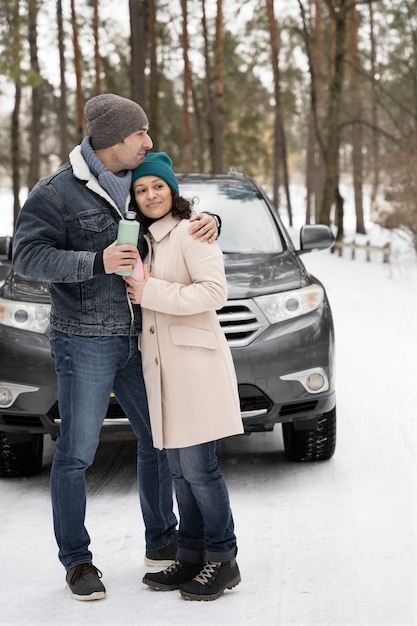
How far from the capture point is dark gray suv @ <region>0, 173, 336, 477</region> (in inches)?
218

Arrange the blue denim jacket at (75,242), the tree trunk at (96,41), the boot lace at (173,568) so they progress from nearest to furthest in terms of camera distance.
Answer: the blue denim jacket at (75,242) < the boot lace at (173,568) < the tree trunk at (96,41)

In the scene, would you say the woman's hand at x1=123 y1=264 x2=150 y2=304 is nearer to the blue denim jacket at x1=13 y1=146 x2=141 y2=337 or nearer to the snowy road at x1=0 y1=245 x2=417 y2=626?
the blue denim jacket at x1=13 y1=146 x2=141 y2=337

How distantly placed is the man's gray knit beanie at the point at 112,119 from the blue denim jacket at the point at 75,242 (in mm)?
131

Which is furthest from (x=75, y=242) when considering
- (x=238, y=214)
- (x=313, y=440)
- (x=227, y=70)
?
(x=227, y=70)

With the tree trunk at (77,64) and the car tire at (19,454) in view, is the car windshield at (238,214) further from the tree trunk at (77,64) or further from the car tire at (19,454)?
the tree trunk at (77,64)

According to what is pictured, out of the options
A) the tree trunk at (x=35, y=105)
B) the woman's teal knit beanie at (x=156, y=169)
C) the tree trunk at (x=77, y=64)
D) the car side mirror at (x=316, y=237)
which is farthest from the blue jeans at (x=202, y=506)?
the tree trunk at (x=77, y=64)

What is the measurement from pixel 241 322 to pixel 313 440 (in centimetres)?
97

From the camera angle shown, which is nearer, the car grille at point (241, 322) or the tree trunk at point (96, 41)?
the car grille at point (241, 322)

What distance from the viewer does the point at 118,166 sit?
4.01 metres

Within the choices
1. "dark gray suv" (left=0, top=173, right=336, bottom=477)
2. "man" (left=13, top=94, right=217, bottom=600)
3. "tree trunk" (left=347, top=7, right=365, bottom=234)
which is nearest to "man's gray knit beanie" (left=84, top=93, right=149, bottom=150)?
"man" (left=13, top=94, right=217, bottom=600)

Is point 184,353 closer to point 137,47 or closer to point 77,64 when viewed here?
point 137,47

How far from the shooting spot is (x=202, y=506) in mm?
4035

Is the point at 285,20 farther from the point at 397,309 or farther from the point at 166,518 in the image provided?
the point at 166,518

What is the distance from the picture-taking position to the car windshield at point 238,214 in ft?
21.7
